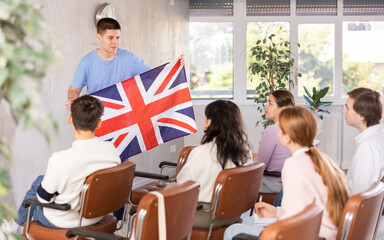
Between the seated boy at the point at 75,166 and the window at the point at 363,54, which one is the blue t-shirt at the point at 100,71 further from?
the window at the point at 363,54

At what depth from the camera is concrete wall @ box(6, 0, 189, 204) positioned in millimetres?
4219

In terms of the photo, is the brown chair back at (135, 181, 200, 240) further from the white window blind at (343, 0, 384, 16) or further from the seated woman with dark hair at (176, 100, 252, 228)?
the white window blind at (343, 0, 384, 16)

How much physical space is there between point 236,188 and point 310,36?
590cm

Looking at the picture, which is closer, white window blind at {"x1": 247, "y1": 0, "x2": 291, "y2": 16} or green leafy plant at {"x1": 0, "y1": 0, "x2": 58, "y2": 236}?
green leafy plant at {"x1": 0, "y1": 0, "x2": 58, "y2": 236}

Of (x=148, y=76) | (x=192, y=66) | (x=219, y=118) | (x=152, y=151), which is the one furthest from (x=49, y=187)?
(x=192, y=66)

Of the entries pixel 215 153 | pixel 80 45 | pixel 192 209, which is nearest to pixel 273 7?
pixel 80 45

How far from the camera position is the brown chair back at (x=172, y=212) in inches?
82.8

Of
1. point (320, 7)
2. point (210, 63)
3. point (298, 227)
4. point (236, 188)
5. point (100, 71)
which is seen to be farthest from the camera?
point (210, 63)

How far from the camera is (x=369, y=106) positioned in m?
3.05

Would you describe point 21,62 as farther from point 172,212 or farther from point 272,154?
point 272,154

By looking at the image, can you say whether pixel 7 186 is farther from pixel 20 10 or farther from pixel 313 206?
pixel 313 206

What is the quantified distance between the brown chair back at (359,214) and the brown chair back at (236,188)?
2.52 ft

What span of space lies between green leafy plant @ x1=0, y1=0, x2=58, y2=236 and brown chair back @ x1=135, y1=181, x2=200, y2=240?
→ 3.99ft

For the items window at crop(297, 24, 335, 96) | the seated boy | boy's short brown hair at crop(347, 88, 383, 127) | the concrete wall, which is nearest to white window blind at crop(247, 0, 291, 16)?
window at crop(297, 24, 335, 96)
